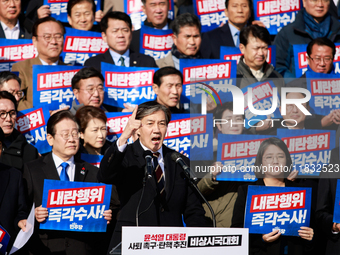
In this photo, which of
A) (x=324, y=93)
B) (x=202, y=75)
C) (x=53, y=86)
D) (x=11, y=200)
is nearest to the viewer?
(x=11, y=200)

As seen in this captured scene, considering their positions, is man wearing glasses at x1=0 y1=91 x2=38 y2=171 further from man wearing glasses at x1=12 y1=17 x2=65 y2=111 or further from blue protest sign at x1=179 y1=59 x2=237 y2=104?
blue protest sign at x1=179 y1=59 x2=237 y2=104

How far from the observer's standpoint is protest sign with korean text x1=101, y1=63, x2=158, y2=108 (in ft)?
19.9

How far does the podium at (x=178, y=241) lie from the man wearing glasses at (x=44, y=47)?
3850 mm

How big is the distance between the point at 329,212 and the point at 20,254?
281 cm

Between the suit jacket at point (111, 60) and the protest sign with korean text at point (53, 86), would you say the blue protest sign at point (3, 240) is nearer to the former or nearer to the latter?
the protest sign with korean text at point (53, 86)

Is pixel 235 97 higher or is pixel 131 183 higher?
pixel 235 97

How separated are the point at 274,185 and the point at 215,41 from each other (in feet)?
10.7

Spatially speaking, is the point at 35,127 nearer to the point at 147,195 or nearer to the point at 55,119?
the point at 55,119

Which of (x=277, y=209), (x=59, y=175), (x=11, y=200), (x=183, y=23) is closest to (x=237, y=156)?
(x=277, y=209)

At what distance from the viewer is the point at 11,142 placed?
16.5ft

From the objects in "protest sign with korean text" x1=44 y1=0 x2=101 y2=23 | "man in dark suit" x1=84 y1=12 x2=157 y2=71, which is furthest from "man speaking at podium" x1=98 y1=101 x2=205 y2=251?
"protest sign with korean text" x1=44 y1=0 x2=101 y2=23

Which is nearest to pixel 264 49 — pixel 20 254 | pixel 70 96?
pixel 70 96

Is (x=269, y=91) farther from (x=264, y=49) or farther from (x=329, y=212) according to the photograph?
(x=329, y=212)

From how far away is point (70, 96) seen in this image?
6.04 metres
